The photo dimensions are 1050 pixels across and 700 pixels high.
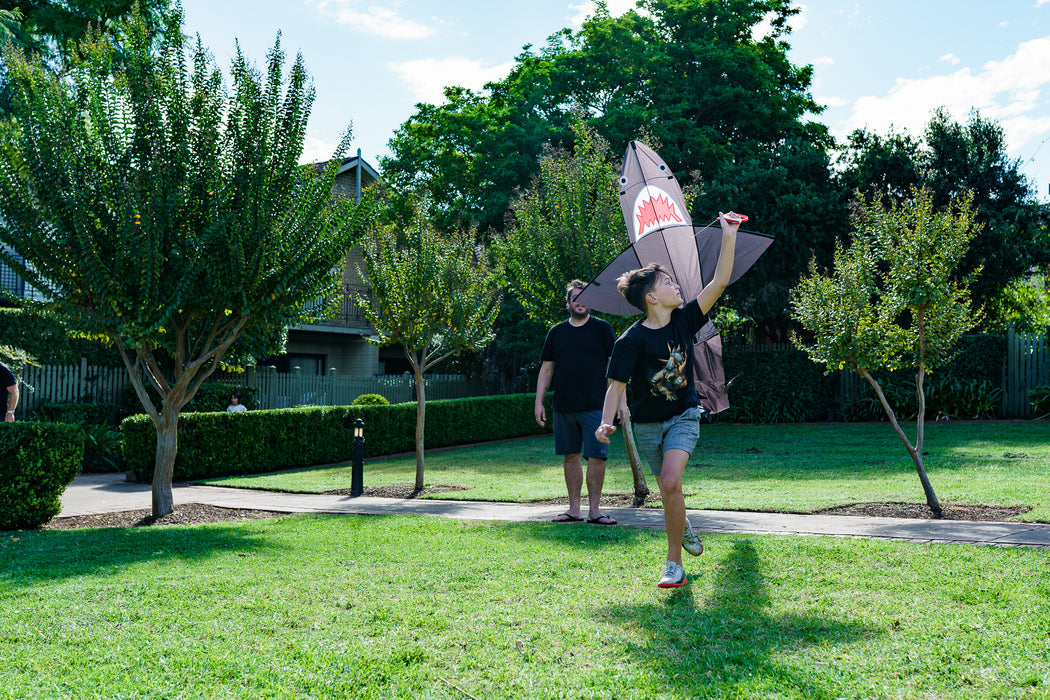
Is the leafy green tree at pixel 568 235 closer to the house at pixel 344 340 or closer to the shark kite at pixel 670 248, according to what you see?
the shark kite at pixel 670 248

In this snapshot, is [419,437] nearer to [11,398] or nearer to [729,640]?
[11,398]

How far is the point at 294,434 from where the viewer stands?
15539 mm

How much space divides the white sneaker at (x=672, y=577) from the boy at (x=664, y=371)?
0.16m

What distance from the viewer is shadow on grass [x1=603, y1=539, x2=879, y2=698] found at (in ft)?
10.4

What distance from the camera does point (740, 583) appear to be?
15.9ft

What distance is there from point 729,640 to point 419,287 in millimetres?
8362

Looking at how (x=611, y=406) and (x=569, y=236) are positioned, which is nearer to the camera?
(x=611, y=406)

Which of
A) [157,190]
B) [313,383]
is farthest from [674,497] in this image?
[313,383]

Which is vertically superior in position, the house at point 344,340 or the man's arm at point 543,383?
the house at point 344,340

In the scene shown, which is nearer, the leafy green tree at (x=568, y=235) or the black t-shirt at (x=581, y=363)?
the black t-shirt at (x=581, y=363)

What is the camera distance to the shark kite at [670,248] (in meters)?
6.79

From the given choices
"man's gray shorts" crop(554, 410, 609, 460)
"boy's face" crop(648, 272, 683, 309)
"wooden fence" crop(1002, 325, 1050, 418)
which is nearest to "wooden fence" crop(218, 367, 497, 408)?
"man's gray shorts" crop(554, 410, 609, 460)

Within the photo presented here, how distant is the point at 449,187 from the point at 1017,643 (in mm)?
28101

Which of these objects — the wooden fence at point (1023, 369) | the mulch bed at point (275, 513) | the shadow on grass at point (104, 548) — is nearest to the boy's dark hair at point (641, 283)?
the shadow on grass at point (104, 548)
